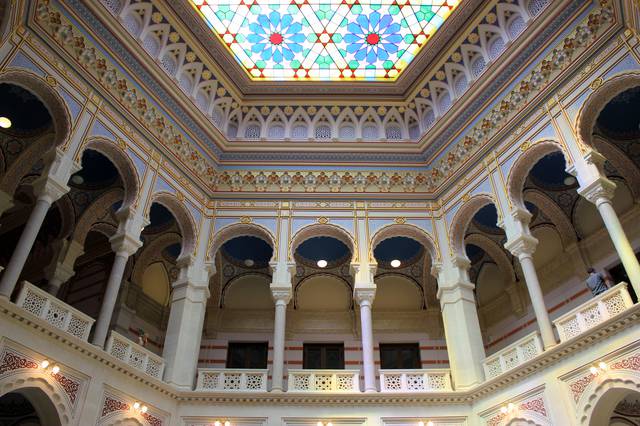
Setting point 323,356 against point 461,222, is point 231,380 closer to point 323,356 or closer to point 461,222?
point 323,356

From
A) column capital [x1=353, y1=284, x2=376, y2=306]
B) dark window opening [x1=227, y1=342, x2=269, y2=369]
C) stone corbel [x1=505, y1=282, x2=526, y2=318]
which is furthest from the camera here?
dark window opening [x1=227, y1=342, x2=269, y2=369]

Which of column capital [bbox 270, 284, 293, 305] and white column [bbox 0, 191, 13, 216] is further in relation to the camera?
column capital [bbox 270, 284, 293, 305]

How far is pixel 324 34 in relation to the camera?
596 inches

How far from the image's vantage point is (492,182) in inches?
511

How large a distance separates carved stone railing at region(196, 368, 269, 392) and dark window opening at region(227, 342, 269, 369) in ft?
11.8

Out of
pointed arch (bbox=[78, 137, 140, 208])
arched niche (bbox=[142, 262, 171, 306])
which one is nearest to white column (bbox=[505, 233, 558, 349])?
pointed arch (bbox=[78, 137, 140, 208])

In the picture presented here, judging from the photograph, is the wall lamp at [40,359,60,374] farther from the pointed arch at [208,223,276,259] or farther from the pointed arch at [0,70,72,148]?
the pointed arch at [208,223,276,259]

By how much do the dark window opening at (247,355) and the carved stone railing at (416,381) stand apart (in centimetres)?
493

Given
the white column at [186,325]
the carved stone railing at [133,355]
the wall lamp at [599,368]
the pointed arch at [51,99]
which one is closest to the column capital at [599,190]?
the wall lamp at [599,368]

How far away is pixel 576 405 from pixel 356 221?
272 inches

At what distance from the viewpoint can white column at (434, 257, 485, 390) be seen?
38.7ft

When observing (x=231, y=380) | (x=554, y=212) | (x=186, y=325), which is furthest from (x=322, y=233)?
(x=554, y=212)

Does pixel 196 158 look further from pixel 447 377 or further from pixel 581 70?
pixel 581 70

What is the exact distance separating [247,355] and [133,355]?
542 centimetres
